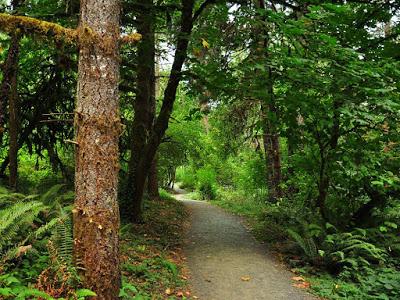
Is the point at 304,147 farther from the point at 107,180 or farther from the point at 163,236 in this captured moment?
the point at 107,180

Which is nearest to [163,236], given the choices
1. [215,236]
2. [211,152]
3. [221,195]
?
[215,236]

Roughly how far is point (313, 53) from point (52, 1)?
5.58 metres

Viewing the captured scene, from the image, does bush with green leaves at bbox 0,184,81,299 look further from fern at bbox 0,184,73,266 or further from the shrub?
the shrub

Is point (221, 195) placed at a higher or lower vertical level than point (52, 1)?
lower

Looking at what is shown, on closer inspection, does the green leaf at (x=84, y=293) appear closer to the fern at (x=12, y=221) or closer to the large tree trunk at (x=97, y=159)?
the large tree trunk at (x=97, y=159)

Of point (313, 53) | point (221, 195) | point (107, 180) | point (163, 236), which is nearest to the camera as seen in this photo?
point (107, 180)

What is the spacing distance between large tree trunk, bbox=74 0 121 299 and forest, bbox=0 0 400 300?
0.02 m

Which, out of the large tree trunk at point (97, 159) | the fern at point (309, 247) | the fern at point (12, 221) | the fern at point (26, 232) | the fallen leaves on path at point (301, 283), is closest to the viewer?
the large tree trunk at point (97, 159)

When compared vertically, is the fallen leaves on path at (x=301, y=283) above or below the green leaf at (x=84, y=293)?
below

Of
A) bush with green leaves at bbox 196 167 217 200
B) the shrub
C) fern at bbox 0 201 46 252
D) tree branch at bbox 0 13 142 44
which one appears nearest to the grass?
fern at bbox 0 201 46 252

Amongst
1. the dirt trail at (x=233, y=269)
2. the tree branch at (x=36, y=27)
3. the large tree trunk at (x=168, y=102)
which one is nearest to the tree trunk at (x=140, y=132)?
the large tree trunk at (x=168, y=102)

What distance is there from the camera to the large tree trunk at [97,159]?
14.5 feet

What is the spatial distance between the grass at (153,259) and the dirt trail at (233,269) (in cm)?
30

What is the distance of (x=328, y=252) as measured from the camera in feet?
26.8
